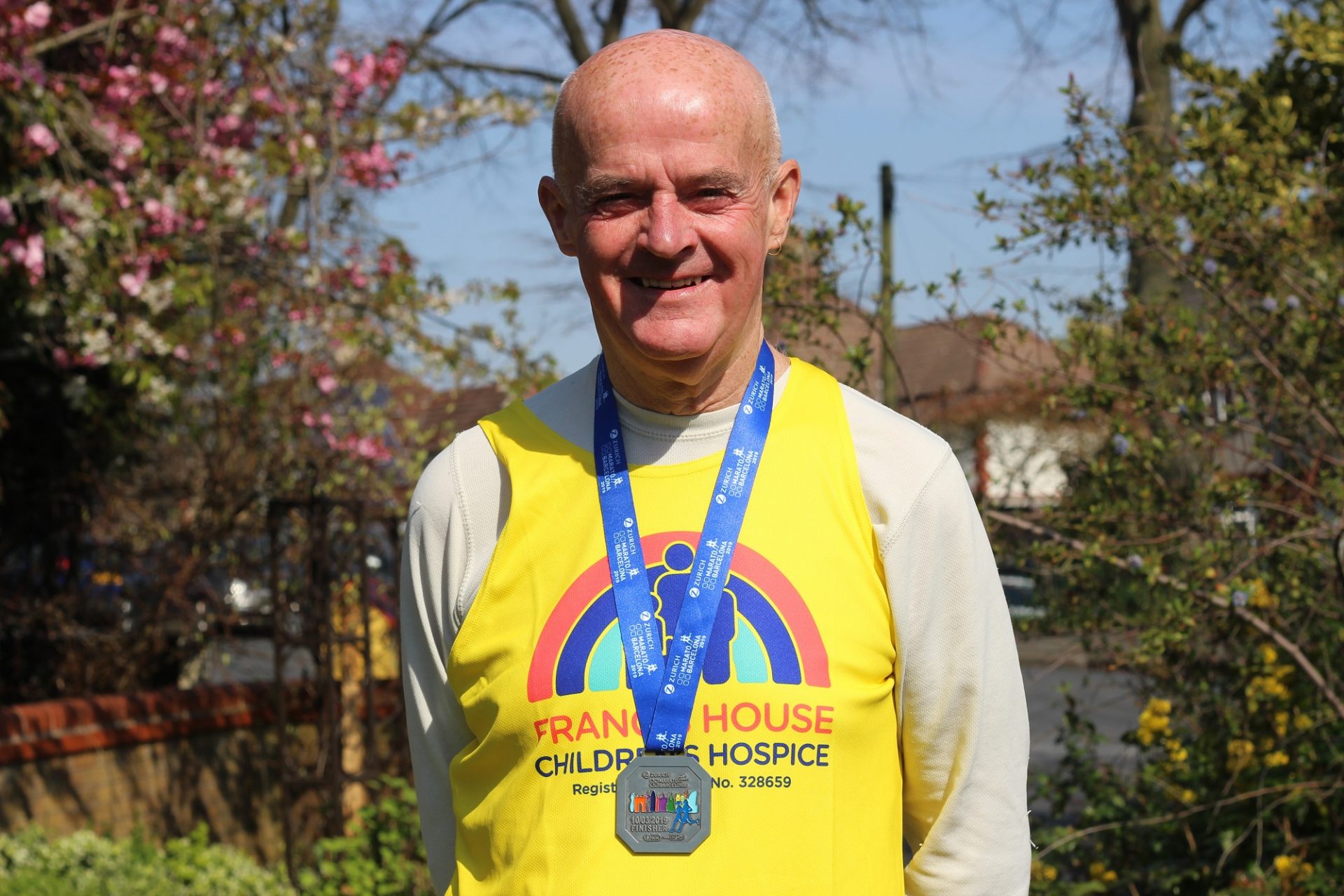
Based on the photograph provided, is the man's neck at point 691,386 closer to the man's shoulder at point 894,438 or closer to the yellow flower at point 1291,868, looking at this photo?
the man's shoulder at point 894,438

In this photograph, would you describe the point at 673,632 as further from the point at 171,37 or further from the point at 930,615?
the point at 171,37

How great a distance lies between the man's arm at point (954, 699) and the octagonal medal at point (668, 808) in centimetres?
31

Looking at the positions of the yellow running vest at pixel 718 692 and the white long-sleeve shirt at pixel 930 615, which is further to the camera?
the white long-sleeve shirt at pixel 930 615

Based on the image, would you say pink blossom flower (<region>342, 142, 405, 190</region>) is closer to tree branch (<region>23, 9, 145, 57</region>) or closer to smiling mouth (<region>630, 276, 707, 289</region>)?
tree branch (<region>23, 9, 145, 57</region>)

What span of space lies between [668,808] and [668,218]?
2.31 ft

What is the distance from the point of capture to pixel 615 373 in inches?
76.2

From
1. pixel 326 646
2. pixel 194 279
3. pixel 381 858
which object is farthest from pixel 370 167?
pixel 381 858

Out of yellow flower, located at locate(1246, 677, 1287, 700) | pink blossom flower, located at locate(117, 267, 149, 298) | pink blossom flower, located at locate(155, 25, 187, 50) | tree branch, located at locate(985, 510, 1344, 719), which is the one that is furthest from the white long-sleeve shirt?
pink blossom flower, located at locate(155, 25, 187, 50)

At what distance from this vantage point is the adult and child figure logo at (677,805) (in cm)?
165

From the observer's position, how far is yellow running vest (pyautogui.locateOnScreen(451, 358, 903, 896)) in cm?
167

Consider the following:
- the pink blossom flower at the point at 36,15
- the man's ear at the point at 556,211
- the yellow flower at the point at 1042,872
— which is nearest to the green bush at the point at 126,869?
the yellow flower at the point at 1042,872

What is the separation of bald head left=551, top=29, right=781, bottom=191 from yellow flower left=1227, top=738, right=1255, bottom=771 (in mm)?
3007

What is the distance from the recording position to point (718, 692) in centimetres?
171

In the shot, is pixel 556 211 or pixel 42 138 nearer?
pixel 556 211
